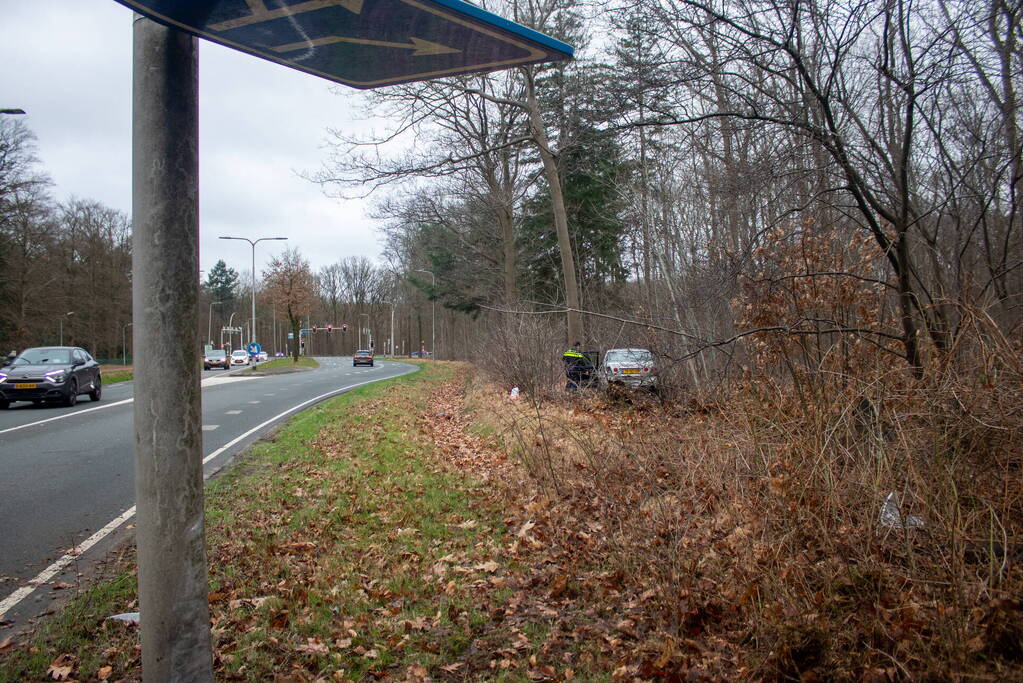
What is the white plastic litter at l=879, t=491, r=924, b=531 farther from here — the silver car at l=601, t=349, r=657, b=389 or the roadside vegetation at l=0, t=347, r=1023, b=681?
the silver car at l=601, t=349, r=657, b=389

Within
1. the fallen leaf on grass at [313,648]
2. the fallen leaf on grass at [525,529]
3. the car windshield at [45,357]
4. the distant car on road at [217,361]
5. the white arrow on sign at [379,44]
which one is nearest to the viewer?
the white arrow on sign at [379,44]

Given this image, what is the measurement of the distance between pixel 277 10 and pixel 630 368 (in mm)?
9219

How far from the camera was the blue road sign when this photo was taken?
7.76 feet

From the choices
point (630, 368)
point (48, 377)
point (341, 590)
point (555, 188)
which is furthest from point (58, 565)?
point (555, 188)

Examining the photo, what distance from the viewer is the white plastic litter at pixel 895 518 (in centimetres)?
375

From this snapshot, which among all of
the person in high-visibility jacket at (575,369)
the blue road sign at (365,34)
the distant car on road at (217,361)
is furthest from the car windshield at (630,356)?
the distant car on road at (217,361)

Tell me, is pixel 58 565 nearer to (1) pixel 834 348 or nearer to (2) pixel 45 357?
(1) pixel 834 348

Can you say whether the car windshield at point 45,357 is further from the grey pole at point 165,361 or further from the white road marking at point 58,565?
the grey pole at point 165,361

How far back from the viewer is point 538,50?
2734 mm

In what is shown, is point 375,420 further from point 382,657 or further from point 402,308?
point 402,308

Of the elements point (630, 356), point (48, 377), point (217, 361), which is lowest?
point (217, 361)

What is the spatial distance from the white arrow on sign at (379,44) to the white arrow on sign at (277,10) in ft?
0.77

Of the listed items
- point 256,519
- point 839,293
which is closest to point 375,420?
point 256,519

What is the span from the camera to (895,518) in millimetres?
3902
